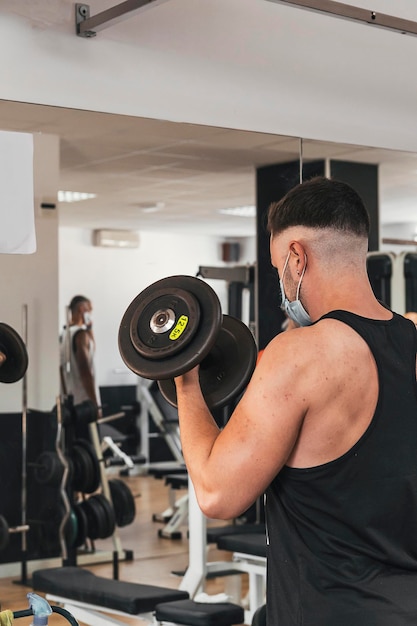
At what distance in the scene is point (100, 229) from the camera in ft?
10.2

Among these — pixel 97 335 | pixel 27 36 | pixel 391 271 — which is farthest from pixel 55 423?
pixel 391 271

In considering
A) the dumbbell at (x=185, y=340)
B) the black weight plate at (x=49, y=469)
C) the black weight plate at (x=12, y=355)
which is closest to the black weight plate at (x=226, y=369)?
the dumbbell at (x=185, y=340)

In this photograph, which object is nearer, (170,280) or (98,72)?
(170,280)

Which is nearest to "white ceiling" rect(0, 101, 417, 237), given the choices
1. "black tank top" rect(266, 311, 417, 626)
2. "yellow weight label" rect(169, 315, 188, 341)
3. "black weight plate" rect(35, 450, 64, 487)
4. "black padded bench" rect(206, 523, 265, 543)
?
"black weight plate" rect(35, 450, 64, 487)

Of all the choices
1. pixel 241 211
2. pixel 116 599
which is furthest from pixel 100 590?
pixel 241 211

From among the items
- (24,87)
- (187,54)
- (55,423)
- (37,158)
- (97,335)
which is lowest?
(55,423)

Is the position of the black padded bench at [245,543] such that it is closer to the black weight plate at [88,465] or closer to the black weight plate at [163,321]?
the black weight plate at [88,465]

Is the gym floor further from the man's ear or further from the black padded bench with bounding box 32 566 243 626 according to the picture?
the man's ear

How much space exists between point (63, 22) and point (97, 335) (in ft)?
3.22

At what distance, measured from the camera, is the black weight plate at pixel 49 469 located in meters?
2.95

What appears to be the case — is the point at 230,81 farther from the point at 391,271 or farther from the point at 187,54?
the point at 391,271

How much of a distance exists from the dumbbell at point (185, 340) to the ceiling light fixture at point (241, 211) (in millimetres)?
1548

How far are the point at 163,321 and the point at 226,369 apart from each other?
0.62 ft

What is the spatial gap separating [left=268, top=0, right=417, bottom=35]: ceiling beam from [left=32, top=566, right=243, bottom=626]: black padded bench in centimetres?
173
